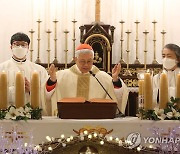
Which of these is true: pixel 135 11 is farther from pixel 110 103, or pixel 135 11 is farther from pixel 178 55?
pixel 110 103

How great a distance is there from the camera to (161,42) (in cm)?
771

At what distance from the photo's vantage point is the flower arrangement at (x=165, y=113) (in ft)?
12.6

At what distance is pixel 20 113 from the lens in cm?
376

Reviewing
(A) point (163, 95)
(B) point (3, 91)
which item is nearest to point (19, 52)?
(B) point (3, 91)

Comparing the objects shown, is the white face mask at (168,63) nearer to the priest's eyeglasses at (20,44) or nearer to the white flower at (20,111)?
the priest's eyeglasses at (20,44)

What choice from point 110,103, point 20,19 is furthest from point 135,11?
point 110,103

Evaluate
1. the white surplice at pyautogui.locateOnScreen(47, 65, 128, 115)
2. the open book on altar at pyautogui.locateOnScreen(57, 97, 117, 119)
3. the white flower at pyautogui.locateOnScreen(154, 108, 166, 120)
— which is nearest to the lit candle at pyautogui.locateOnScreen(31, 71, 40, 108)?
the open book on altar at pyautogui.locateOnScreen(57, 97, 117, 119)

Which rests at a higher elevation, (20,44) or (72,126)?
(20,44)

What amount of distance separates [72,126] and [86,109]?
0.23 meters

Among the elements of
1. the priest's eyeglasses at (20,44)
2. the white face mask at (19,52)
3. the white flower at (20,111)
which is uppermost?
the priest's eyeglasses at (20,44)

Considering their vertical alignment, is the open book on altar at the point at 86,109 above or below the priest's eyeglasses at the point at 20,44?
below

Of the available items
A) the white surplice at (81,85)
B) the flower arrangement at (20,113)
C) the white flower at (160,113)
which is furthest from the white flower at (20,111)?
the white surplice at (81,85)

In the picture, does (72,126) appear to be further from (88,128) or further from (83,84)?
(83,84)

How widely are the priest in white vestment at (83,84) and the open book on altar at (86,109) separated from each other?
79 cm
